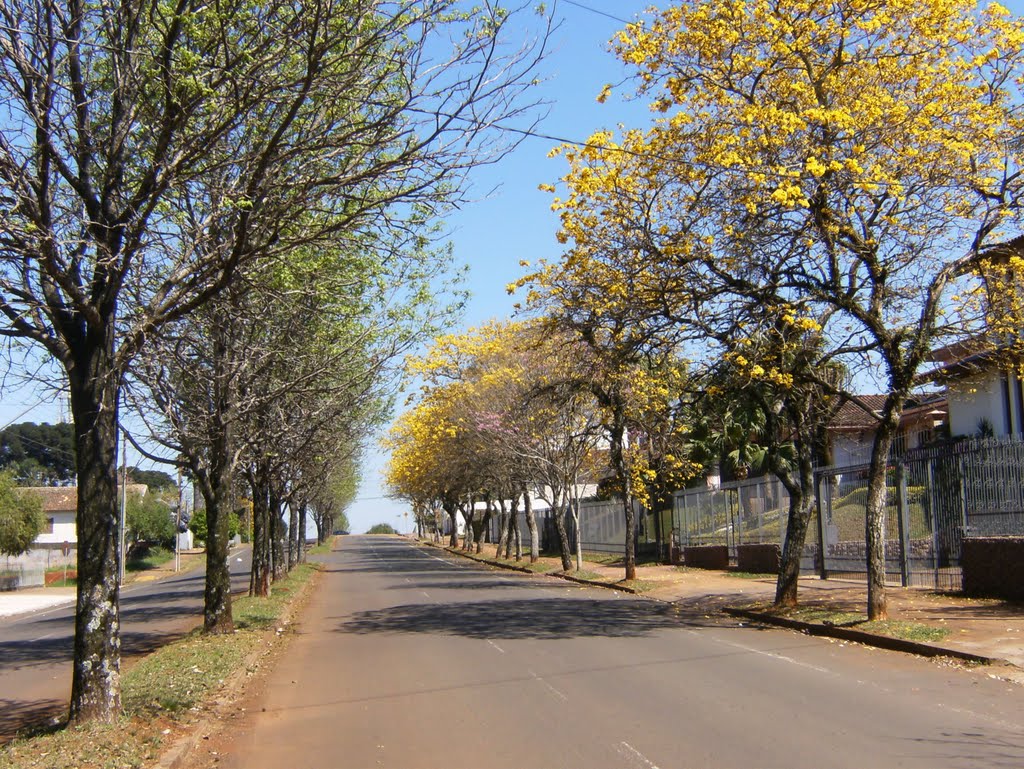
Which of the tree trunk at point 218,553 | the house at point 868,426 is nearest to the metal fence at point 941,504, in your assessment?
the house at point 868,426

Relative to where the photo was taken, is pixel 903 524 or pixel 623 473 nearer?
pixel 903 524

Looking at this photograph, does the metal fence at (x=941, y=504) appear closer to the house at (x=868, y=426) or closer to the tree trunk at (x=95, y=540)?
the house at (x=868, y=426)

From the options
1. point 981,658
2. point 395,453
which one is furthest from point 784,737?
point 395,453

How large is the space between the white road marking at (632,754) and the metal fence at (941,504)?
460 inches

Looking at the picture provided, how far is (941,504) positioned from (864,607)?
337cm

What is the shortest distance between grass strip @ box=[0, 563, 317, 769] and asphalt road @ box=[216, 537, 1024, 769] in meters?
0.57

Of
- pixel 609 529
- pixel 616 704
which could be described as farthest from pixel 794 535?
pixel 609 529

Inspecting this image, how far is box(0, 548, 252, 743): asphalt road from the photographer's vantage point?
36.6 feet

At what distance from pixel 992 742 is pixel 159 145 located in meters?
8.41

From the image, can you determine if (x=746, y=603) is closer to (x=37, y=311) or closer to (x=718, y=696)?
(x=718, y=696)

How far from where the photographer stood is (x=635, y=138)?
15.6 metres

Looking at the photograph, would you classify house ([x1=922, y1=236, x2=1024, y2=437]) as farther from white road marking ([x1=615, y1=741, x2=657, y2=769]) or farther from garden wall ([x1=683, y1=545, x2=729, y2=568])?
garden wall ([x1=683, y1=545, x2=729, y2=568])

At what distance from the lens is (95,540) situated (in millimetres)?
8258

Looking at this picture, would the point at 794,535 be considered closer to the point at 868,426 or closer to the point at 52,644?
the point at 868,426
